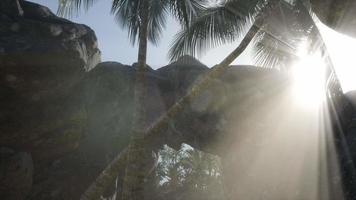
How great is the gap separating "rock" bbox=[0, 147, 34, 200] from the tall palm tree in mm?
4656

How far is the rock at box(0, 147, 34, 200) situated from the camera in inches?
431

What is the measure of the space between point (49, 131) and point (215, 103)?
5.75 meters

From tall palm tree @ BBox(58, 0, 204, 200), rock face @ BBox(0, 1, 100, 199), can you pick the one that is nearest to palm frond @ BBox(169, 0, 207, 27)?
tall palm tree @ BBox(58, 0, 204, 200)

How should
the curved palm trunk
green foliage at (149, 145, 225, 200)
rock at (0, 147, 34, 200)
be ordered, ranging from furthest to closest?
green foliage at (149, 145, 225, 200), rock at (0, 147, 34, 200), the curved palm trunk

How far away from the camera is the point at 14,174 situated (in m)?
11.2

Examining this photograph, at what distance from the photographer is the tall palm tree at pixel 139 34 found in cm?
656

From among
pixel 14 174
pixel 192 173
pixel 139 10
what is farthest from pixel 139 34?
pixel 192 173

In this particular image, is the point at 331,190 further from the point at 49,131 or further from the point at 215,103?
the point at 49,131

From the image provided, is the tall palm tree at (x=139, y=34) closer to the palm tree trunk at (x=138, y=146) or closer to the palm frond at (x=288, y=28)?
the palm tree trunk at (x=138, y=146)

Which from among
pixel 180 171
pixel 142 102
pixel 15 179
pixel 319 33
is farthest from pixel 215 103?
pixel 180 171

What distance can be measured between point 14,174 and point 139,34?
6.37 m

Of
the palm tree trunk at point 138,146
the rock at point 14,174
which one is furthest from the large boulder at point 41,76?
the palm tree trunk at point 138,146

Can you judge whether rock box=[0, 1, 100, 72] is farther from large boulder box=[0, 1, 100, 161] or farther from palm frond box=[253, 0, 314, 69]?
palm frond box=[253, 0, 314, 69]

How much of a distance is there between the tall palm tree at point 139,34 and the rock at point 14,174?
466 cm
